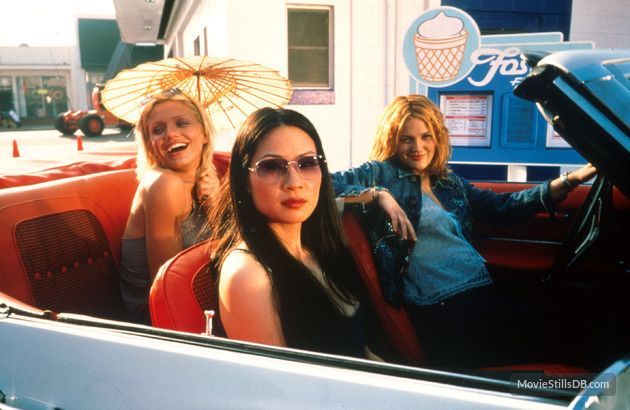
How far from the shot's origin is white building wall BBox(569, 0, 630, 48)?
5797 millimetres

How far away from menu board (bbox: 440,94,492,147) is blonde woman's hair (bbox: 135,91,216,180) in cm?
269

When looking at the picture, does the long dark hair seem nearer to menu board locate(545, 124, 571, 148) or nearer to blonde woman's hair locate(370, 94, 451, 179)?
blonde woman's hair locate(370, 94, 451, 179)

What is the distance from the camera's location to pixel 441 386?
0.95 metres

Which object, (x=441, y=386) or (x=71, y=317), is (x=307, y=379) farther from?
(x=71, y=317)

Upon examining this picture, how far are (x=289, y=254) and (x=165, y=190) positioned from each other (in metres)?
0.88

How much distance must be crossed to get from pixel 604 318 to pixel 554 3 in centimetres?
472

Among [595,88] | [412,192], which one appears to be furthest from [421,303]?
[595,88]

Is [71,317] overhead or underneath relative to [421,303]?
overhead

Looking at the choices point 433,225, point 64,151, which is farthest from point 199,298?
point 64,151

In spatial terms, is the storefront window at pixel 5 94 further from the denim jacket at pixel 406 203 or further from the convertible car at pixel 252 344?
the denim jacket at pixel 406 203

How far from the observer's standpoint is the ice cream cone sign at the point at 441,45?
4344mm

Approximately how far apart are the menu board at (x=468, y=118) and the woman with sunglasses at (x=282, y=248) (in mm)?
3211

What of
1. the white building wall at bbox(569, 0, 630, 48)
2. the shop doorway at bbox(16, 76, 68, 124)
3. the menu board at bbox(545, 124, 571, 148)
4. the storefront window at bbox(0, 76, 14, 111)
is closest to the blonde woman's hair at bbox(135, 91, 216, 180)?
the menu board at bbox(545, 124, 571, 148)

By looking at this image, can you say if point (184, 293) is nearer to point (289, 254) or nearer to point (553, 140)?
point (289, 254)
